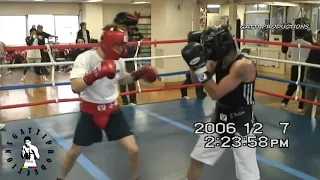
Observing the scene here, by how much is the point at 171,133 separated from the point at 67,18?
11.8 metres

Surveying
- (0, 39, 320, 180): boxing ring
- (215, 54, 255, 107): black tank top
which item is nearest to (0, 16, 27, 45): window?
(0, 39, 320, 180): boxing ring

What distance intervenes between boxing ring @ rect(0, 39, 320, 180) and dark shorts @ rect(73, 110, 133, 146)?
61cm

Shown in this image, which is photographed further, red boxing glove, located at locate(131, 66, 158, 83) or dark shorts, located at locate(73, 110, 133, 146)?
red boxing glove, located at locate(131, 66, 158, 83)

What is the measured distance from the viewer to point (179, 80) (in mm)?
8273

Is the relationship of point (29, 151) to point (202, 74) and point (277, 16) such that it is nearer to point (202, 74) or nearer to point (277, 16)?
point (202, 74)

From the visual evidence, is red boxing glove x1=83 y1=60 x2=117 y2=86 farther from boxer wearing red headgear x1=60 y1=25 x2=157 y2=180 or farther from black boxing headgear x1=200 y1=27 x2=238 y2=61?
black boxing headgear x1=200 y1=27 x2=238 y2=61

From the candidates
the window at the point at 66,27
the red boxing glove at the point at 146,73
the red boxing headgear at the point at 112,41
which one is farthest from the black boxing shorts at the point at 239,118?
the window at the point at 66,27

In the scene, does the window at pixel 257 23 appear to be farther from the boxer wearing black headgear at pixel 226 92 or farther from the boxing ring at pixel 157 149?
the boxer wearing black headgear at pixel 226 92

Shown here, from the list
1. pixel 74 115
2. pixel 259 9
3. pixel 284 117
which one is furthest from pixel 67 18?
pixel 284 117

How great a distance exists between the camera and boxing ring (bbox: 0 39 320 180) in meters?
3.12

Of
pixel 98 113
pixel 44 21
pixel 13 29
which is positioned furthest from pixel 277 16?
pixel 13 29

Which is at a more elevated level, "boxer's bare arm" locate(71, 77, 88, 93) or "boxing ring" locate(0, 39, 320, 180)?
"boxer's bare arm" locate(71, 77, 88, 93)

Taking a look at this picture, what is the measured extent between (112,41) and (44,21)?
42.6ft

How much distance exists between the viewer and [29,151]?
3660 mm
